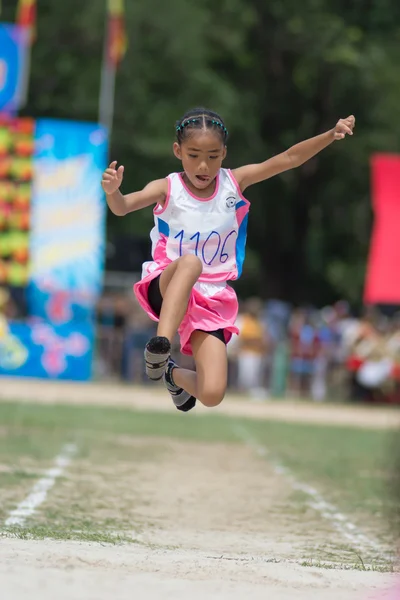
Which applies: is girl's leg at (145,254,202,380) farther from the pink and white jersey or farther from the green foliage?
the green foliage

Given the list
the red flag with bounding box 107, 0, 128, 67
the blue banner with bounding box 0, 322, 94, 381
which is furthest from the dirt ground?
the red flag with bounding box 107, 0, 128, 67

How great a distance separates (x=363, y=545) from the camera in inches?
298

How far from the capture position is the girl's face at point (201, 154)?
263 inches

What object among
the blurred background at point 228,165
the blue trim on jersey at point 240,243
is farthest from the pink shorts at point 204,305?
the blurred background at point 228,165

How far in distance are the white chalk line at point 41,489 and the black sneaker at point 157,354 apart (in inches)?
56.7

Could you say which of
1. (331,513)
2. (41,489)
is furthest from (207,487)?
(41,489)

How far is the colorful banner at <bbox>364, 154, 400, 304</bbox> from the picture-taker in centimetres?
2323

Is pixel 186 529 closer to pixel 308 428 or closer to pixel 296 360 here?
pixel 308 428

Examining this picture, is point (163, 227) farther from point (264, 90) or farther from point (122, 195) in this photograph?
point (264, 90)

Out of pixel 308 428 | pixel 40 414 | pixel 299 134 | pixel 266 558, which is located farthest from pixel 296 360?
pixel 266 558

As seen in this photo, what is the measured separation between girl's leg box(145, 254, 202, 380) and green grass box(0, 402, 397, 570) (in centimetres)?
103

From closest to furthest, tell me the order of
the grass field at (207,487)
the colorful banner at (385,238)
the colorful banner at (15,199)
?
the grass field at (207,487) → the colorful banner at (15,199) → the colorful banner at (385,238)

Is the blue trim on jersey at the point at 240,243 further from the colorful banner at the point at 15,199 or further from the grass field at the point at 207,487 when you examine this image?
the colorful banner at the point at 15,199

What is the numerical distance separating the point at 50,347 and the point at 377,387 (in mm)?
6384
